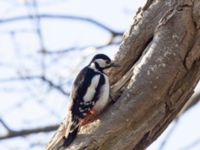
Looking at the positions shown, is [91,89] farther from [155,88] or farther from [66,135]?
[155,88]

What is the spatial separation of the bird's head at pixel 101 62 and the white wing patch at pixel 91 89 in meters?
0.10

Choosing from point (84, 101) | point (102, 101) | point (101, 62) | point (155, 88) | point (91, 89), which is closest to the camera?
point (155, 88)

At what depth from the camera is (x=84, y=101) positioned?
341cm

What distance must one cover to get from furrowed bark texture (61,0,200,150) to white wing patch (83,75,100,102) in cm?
15

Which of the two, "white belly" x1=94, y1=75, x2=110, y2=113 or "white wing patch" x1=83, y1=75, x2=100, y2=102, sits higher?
"white belly" x1=94, y1=75, x2=110, y2=113

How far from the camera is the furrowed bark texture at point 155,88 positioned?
9.99 feet

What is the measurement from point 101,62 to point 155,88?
2.42ft

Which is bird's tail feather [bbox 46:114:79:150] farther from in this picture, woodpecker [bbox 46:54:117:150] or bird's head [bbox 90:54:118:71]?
bird's head [bbox 90:54:118:71]

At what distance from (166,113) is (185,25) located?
1.61 ft

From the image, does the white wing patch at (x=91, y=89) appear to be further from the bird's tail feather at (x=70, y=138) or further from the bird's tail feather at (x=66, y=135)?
the bird's tail feather at (x=70, y=138)

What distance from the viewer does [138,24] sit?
3.62 meters

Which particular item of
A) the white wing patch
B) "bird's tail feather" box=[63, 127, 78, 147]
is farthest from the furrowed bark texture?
the white wing patch

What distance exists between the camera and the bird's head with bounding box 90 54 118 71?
3.60 metres

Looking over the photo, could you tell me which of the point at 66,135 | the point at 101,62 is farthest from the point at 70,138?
the point at 101,62
